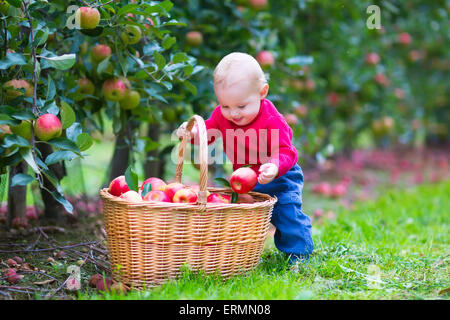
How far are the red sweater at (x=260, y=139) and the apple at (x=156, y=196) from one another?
412 millimetres

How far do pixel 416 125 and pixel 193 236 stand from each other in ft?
20.9

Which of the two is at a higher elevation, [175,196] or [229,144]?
[229,144]

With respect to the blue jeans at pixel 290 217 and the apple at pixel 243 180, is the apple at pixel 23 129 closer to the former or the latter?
the apple at pixel 243 180

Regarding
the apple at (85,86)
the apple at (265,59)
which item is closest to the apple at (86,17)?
the apple at (85,86)

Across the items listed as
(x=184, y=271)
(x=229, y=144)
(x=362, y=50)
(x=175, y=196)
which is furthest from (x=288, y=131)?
(x=362, y=50)

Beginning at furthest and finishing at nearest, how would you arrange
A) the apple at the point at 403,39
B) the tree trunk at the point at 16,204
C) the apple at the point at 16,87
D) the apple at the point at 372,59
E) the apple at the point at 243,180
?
the apple at the point at 403,39 < the apple at the point at 372,59 < the tree trunk at the point at 16,204 < the apple at the point at 16,87 < the apple at the point at 243,180

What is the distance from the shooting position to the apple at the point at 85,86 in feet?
8.09

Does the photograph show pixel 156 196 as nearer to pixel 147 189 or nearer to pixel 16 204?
pixel 147 189

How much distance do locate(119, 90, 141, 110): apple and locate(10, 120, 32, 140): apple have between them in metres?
0.66

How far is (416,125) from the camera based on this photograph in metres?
7.44

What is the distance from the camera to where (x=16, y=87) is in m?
2.06

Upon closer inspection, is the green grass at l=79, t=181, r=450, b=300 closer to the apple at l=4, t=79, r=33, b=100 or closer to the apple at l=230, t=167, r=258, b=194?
the apple at l=230, t=167, r=258, b=194

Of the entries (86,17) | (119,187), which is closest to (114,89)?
(86,17)
